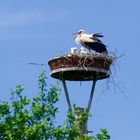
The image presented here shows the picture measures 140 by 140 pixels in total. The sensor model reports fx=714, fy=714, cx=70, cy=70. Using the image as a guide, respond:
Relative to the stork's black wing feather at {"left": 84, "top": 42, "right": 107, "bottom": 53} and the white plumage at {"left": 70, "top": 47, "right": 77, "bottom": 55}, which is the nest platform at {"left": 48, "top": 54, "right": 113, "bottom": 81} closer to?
the white plumage at {"left": 70, "top": 47, "right": 77, "bottom": 55}

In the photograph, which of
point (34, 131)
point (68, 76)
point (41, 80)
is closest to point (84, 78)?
point (68, 76)

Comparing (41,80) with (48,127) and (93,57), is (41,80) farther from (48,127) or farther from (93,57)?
(93,57)

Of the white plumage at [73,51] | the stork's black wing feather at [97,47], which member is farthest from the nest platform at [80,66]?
the stork's black wing feather at [97,47]

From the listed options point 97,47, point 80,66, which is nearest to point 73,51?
point 80,66

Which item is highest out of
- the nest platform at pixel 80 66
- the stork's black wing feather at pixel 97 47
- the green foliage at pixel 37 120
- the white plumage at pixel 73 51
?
the stork's black wing feather at pixel 97 47

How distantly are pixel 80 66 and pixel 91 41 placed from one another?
37.4 inches

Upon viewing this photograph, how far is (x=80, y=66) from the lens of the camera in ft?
64.4

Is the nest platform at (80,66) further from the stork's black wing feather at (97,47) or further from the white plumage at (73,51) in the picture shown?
the stork's black wing feather at (97,47)

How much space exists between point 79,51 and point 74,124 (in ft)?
22.9

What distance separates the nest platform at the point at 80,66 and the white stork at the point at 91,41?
310mm

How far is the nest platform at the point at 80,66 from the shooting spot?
1962 centimetres

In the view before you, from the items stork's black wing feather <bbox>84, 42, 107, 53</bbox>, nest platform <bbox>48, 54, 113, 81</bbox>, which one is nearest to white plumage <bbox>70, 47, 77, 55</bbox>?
nest platform <bbox>48, 54, 113, 81</bbox>

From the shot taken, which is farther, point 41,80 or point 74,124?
point 41,80

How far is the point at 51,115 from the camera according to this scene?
43.5 ft
